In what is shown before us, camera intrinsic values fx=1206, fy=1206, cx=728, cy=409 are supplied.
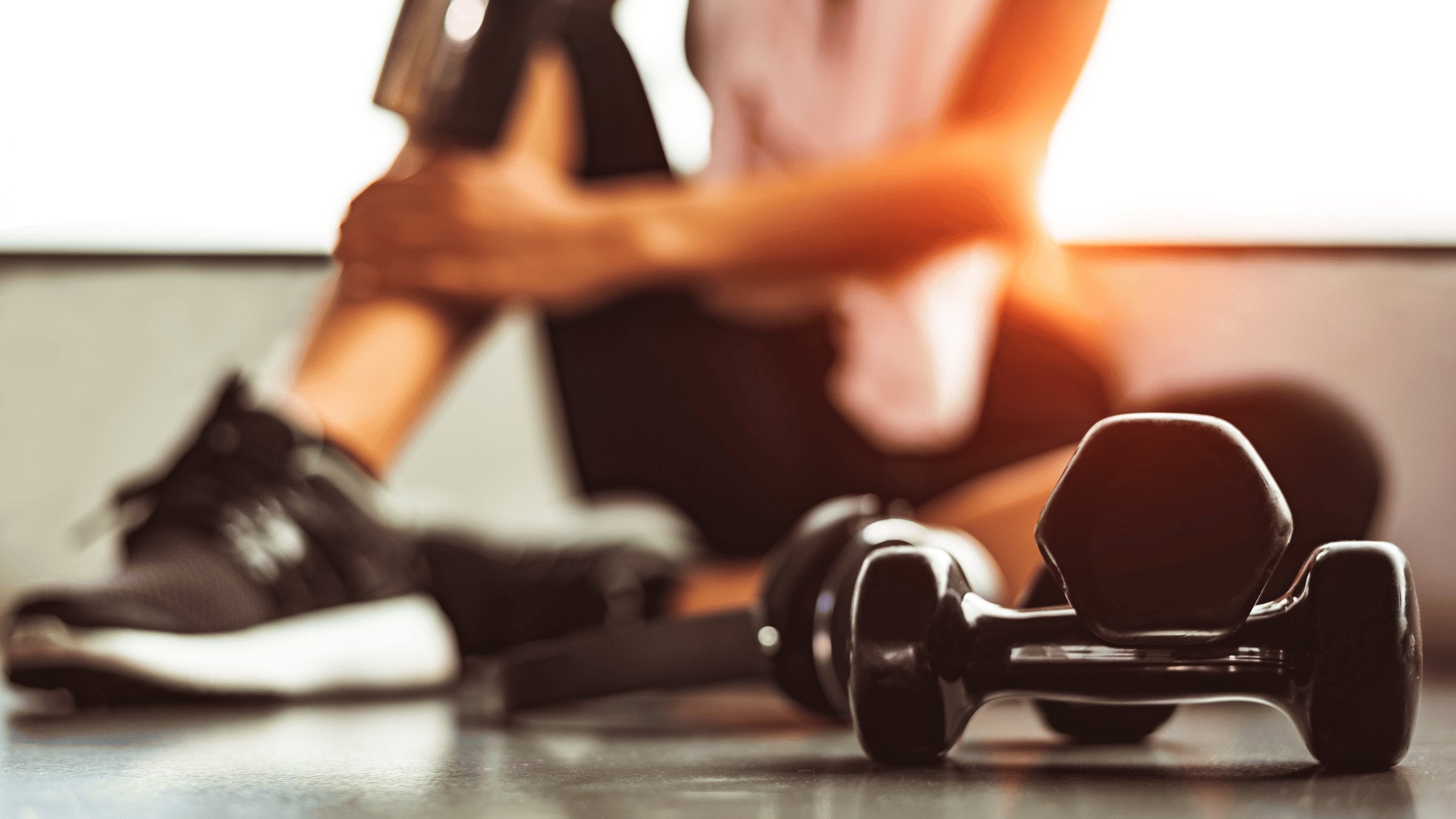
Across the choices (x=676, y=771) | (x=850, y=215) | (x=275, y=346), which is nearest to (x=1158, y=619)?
(x=676, y=771)

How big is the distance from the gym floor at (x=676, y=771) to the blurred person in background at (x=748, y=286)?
0.96 ft

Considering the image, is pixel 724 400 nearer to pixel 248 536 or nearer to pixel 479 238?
pixel 479 238

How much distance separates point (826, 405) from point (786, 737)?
65 cm

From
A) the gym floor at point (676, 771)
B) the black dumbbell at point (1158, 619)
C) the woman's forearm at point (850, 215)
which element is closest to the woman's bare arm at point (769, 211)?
the woman's forearm at point (850, 215)

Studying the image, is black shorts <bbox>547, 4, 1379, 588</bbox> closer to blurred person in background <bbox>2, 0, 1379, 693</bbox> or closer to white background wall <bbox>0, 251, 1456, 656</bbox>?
blurred person in background <bbox>2, 0, 1379, 693</bbox>

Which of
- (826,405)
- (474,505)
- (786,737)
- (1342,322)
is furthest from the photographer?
(474,505)

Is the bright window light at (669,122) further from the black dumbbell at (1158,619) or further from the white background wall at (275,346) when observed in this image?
the black dumbbell at (1158,619)

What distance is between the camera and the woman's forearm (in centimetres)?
102

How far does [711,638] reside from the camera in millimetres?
580

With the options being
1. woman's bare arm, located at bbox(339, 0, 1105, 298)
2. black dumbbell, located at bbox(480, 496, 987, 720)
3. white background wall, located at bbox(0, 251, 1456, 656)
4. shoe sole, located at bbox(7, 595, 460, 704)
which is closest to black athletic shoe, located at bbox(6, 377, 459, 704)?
shoe sole, located at bbox(7, 595, 460, 704)

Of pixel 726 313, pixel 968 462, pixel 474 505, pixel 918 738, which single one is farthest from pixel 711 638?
pixel 474 505

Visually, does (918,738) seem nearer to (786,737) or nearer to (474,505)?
(786,737)

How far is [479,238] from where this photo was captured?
1096 mm

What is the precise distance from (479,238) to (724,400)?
0.92 ft
